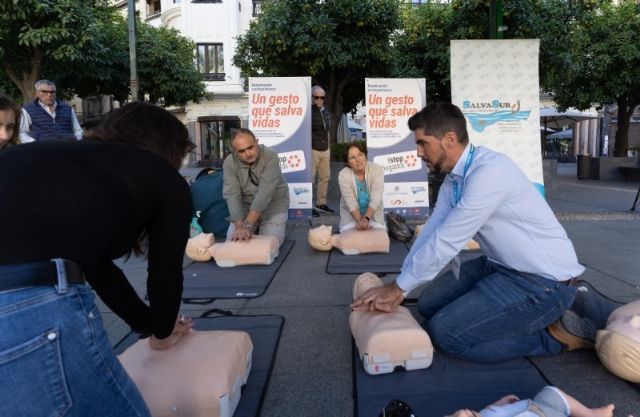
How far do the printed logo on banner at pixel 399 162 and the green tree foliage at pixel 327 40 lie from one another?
2.74 m

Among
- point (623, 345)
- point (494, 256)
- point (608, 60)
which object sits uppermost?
point (608, 60)

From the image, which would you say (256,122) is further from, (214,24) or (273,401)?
(214,24)

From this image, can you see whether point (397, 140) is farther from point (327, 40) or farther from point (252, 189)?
point (252, 189)

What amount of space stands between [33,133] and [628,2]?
14536 mm

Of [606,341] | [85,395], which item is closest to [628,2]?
[606,341]

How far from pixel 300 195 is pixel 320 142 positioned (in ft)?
3.57

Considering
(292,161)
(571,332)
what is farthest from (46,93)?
(571,332)

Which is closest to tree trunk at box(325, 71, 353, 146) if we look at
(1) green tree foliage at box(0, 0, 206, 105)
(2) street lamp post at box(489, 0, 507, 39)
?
(2) street lamp post at box(489, 0, 507, 39)

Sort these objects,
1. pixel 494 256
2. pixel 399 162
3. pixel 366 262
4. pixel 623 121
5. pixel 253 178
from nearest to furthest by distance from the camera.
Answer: pixel 494 256 → pixel 366 262 → pixel 253 178 → pixel 399 162 → pixel 623 121

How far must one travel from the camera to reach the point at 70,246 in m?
1.23

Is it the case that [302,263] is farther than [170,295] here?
Yes

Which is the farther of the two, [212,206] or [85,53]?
[85,53]

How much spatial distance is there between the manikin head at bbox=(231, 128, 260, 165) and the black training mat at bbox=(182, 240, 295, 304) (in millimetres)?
1115

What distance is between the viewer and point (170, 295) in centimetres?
156
